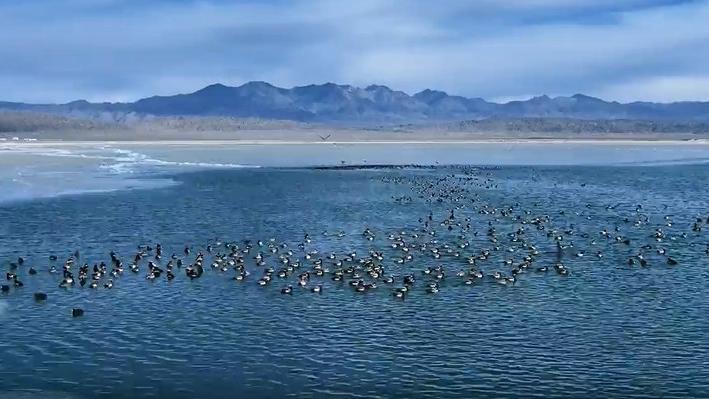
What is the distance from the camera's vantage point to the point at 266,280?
3266 cm

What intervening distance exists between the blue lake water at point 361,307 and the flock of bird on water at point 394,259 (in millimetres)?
217

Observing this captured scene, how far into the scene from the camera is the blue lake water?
21.8m

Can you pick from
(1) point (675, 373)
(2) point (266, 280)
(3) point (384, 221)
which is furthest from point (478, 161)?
(1) point (675, 373)

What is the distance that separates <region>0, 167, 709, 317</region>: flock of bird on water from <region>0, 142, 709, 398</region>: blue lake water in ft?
0.71

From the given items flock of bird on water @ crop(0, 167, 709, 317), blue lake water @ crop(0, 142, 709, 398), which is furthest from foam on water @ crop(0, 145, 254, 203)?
flock of bird on water @ crop(0, 167, 709, 317)

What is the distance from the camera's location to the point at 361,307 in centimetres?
2880

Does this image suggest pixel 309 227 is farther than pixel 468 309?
Yes

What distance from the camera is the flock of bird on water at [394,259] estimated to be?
32.7 meters

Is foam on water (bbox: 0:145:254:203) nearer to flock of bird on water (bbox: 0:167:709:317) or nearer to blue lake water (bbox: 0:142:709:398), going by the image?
blue lake water (bbox: 0:142:709:398)

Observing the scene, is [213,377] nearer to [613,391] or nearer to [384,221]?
[613,391]

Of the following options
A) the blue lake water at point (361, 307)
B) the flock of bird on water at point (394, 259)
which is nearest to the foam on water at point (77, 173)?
the blue lake water at point (361, 307)

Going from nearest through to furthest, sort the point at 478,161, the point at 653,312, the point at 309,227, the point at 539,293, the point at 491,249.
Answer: the point at 653,312
the point at 539,293
the point at 491,249
the point at 309,227
the point at 478,161

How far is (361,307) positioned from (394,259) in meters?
8.82

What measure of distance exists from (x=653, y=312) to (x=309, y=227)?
76.2ft
